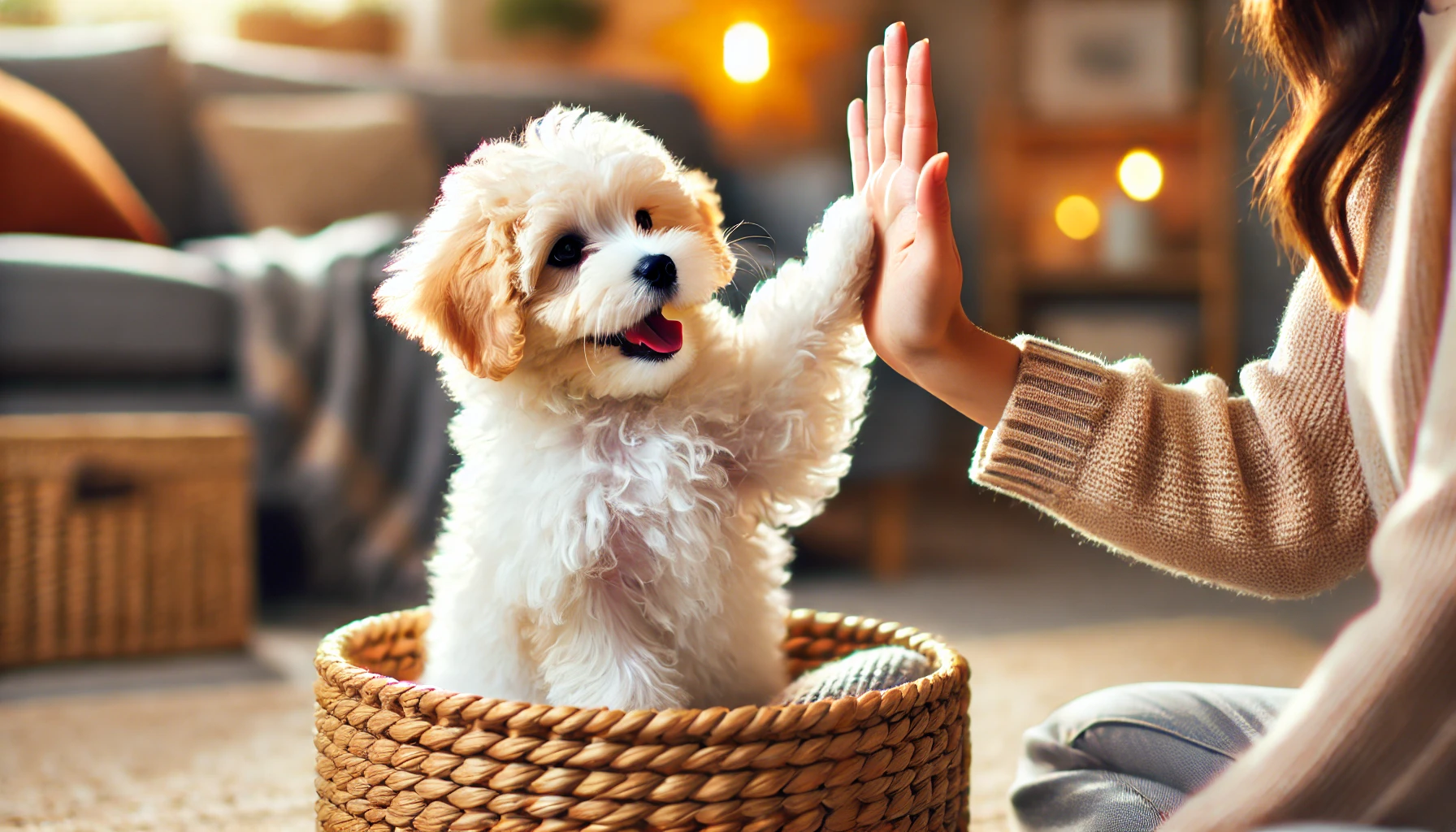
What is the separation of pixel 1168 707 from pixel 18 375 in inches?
72.6

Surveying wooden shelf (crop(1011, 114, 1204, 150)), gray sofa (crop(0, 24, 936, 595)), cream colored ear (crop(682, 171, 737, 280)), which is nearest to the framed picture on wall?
wooden shelf (crop(1011, 114, 1204, 150))

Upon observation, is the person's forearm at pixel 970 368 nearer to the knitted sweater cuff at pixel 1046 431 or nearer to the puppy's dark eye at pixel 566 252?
the knitted sweater cuff at pixel 1046 431

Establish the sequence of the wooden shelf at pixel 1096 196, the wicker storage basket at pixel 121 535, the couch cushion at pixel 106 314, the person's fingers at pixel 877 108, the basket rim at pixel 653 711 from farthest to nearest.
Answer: the wooden shelf at pixel 1096 196 < the couch cushion at pixel 106 314 < the wicker storage basket at pixel 121 535 < the person's fingers at pixel 877 108 < the basket rim at pixel 653 711

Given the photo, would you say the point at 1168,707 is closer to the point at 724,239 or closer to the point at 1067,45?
the point at 724,239

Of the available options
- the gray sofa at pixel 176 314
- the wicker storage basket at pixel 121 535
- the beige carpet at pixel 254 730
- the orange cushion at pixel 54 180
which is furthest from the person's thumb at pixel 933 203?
the orange cushion at pixel 54 180

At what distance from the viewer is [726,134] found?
3895 millimetres

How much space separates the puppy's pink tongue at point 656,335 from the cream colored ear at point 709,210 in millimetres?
92

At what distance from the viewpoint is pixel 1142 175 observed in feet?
11.8

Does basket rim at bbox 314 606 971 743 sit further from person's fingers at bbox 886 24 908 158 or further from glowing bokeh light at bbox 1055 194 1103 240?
glowing bokeh light at bbox 1055 194 1103 240

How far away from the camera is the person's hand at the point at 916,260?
2.63 ft

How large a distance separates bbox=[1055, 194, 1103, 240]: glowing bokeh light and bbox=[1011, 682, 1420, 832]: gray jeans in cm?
294

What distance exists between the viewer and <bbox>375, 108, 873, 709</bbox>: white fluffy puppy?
0.81 metres

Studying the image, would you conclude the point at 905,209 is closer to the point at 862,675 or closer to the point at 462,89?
the point at 862,675

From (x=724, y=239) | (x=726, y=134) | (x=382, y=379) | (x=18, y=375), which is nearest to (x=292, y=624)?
(x=382, y=379)
